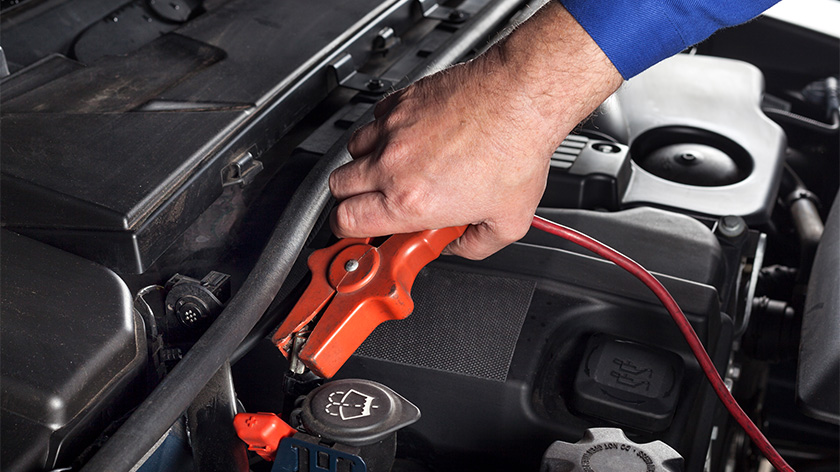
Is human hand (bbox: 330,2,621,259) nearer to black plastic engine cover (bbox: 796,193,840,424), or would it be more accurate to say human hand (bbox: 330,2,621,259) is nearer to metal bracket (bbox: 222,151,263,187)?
metal bracket (bbox: 222,151,263,187)

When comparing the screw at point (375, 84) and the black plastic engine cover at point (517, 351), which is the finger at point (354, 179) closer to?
the black plastic engine cover at point (517, 351)

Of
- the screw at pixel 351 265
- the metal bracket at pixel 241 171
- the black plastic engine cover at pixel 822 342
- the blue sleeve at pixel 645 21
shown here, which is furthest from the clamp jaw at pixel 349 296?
the black plastic engine cover at pixel 822 342

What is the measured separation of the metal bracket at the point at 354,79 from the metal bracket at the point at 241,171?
0.22 metres

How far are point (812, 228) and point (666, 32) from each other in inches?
28.9

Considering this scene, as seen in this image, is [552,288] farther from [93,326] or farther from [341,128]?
[93,326]

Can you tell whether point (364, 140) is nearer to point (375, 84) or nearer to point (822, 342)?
point (375, 84)

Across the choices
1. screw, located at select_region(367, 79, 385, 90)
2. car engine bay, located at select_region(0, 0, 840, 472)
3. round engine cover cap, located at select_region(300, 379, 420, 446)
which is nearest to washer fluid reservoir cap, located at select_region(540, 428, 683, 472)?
car engine bay, located at select_region(0, 0, 840, 472)

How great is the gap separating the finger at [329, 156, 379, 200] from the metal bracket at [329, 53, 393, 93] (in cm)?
28

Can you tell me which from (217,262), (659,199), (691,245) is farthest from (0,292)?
(659,199)

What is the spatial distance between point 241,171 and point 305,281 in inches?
5.7

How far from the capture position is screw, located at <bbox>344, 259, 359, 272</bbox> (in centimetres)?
77

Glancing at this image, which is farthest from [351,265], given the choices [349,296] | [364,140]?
[364,140]

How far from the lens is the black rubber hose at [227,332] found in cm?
59

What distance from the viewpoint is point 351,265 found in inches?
30.4
